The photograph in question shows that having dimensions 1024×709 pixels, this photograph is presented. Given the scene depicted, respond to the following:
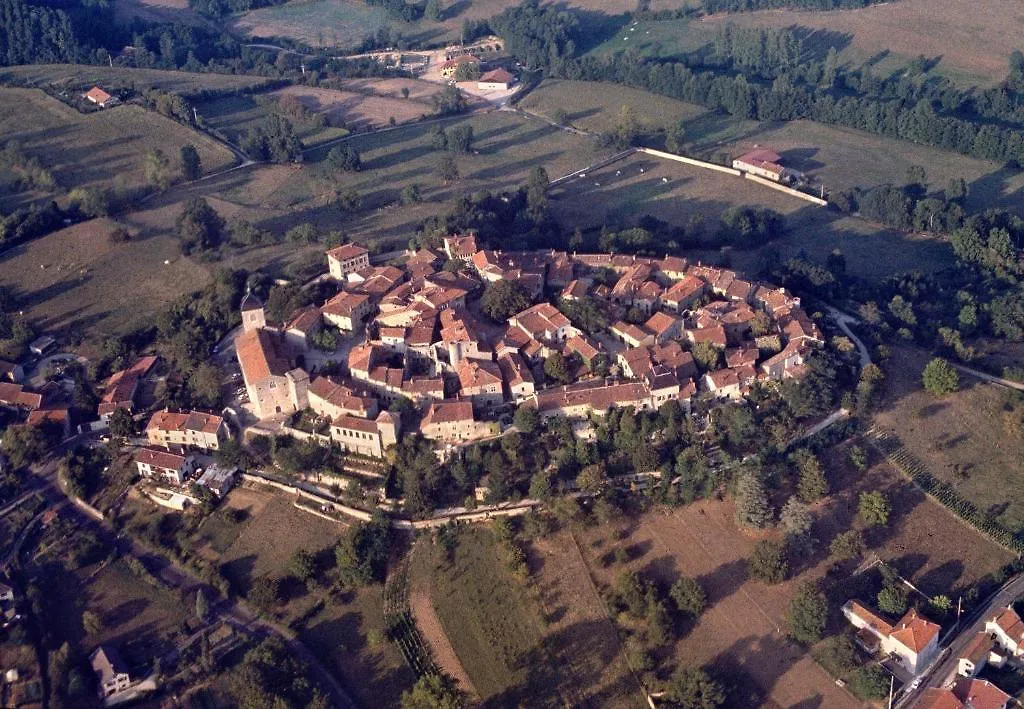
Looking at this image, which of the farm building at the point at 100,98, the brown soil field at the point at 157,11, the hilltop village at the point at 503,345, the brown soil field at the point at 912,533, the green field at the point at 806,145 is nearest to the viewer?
the brown soil field at the point at 912,533

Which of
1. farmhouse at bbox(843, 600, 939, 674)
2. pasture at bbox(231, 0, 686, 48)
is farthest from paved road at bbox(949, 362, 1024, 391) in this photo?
pasture at bbox(231, 0, 686, 48)

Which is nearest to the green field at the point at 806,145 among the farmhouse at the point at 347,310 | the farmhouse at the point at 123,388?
the farmhouse at the point at 347,310

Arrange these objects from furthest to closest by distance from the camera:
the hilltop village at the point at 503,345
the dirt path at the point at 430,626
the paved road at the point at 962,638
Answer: the hilltop village at the point at 503,345 → the dirt path at the point at 430,626 → the paved road at the point at 962,638

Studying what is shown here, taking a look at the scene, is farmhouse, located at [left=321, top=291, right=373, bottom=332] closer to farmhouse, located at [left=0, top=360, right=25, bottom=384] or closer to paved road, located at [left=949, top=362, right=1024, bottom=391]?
farmhouse, located at [left=0, top=360, right=25, bottom=384]

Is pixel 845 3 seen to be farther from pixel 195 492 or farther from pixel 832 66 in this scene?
pixel 195 492

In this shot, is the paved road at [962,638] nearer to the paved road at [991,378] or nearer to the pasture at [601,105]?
the paved road at [991,378]
